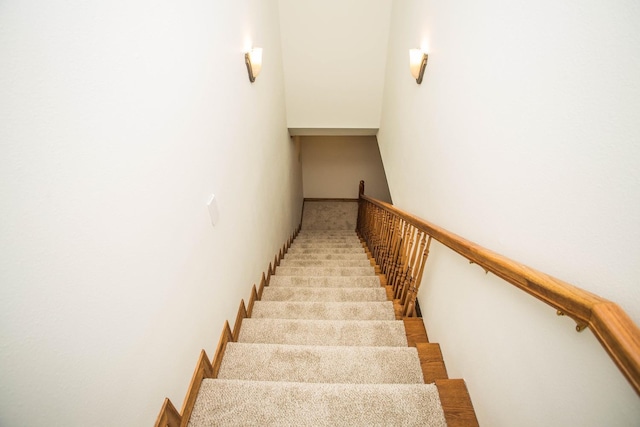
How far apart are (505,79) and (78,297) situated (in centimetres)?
160

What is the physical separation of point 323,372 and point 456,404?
63 cm

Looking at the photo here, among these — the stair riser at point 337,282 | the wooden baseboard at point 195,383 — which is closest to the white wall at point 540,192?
the stair riser at point 337,282

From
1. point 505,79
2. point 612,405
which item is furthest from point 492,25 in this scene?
point 612,405

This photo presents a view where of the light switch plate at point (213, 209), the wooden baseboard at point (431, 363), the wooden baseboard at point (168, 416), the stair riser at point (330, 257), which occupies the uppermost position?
the light switch plate at point (213, 209)

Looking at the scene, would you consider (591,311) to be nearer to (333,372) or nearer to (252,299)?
(333,372)

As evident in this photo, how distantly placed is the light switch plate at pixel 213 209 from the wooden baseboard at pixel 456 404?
54.1 inches

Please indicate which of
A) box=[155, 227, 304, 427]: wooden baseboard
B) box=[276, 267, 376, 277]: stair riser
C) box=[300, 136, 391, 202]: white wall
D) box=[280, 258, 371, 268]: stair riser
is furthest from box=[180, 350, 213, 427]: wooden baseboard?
box=[300, 136, 391, 202]: white wall

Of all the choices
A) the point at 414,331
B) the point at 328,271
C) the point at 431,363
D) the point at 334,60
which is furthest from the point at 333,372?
the point at 334,60

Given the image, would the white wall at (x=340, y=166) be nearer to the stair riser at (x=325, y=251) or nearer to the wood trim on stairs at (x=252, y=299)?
the stair riser at (x=325, y=251)

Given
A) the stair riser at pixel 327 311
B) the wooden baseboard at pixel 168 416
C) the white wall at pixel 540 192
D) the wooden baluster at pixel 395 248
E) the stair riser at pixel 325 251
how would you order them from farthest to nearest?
1. the stair riser at pixel 325 251
2. the wooden baluster at pixel 395 248
3. the stair riser at pixel 327 311
4. the wooden baseboard at pixel 168 416
5. the white wall at pixel 540 192

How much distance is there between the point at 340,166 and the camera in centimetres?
699

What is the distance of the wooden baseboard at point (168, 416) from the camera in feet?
3.23

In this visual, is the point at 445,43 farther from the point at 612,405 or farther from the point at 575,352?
the point at 612,405

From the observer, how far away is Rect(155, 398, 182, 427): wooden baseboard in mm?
984
